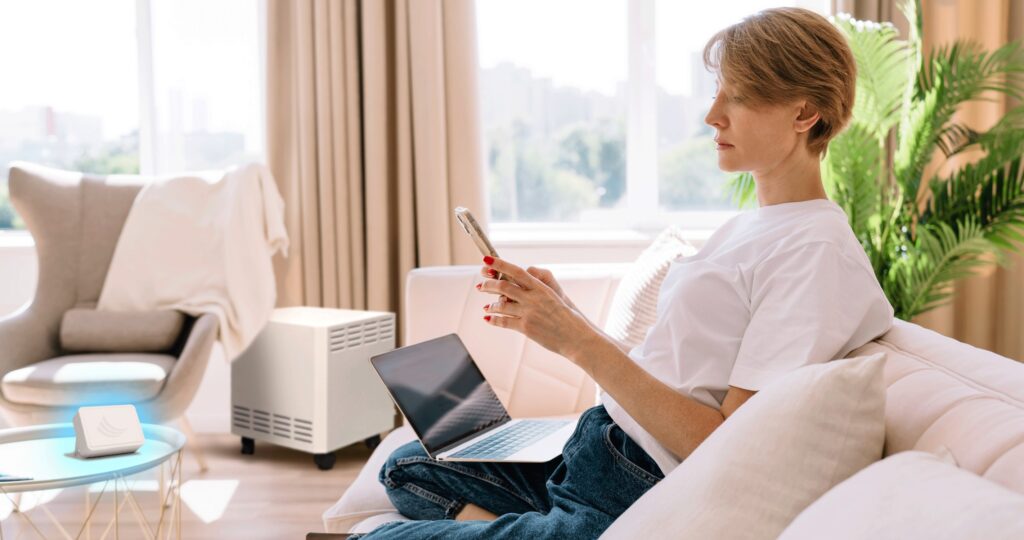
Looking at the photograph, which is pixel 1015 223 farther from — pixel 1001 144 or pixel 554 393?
pixel 554 393

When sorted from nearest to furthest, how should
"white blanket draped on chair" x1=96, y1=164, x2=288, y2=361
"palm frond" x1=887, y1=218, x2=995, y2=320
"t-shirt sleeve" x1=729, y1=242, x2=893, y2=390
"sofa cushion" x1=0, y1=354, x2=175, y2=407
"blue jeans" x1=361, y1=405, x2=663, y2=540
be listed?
"t-shirt sleeve" x1=729, y1=242, x2=893, y2=390 < "blue jeans" x1=361, y1=405, x2=663, y2=540 < "sofa cushion" x1=0, y1=354, x2=175, y2=407 < "palm frond" x1=887, y1=218, x2=995, y2=320 < "white blanket draped on chair" x1=96, y1=164, x2=288, y2=361

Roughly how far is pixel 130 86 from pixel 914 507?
4.17 meters

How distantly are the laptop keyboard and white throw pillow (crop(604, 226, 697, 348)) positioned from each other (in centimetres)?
30

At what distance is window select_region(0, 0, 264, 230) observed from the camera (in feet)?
13.4

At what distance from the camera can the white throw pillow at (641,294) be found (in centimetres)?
208

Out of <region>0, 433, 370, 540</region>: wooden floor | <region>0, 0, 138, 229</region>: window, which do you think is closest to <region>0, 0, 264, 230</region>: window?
<region>0, 0, 138, 229</region>: window

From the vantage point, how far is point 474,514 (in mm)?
1521

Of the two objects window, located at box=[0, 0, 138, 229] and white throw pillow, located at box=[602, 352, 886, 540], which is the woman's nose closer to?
white throw pillow, located at box=[602, 352, 886, 540]

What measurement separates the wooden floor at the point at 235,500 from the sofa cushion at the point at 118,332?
1.46 ft

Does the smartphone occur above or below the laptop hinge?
above

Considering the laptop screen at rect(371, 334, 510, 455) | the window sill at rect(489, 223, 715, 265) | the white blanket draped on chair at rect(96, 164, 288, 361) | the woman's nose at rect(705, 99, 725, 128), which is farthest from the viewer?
the window sill at rect(489, 223, 715, 265)

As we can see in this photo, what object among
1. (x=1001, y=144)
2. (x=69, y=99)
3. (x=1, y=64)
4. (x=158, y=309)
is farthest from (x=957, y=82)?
(x=1, y=64)

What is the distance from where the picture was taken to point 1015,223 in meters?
3.12

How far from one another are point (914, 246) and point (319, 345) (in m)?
2.09
